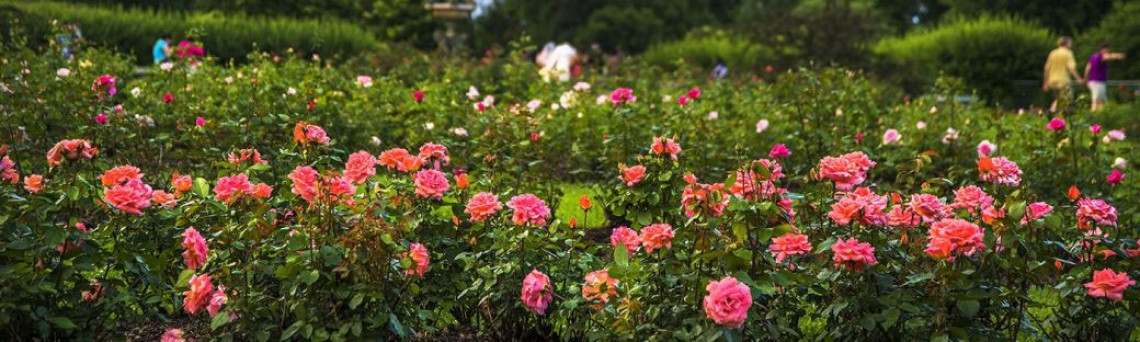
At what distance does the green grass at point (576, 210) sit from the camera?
5761 mm

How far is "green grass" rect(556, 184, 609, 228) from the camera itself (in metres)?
5.76

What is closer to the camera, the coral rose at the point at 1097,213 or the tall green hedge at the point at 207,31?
the coral rose at the point at 1097,213

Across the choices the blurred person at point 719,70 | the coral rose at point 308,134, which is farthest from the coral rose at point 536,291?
the blurred person at point 719,70

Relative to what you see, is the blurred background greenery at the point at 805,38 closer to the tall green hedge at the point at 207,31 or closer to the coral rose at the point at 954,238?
the tall green hedge at the point at 207,31

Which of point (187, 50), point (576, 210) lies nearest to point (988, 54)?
point (576, 210)

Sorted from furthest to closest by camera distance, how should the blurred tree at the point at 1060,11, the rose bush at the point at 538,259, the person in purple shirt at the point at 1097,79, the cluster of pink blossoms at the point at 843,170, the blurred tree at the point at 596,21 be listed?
the blurred tree at the point at 596,21, the blurred tree at the point at 1060,11, the person in purple shirt at the point at 1097,79, the cluster of pink blossoms at the point at 843,170, the rose bush at the point at 538,259

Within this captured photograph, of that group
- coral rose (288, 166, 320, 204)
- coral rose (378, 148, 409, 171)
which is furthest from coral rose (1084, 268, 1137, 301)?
coral rose (288, 166, 320, 204)

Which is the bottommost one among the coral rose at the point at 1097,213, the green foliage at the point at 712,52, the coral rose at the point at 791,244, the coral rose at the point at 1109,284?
the green foliage at the point at 712,52

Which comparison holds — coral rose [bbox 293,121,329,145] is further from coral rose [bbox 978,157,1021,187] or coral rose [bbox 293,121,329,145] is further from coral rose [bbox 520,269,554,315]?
coral rose [bbox 978,157,1021,187]

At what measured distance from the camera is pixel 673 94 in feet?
28.7

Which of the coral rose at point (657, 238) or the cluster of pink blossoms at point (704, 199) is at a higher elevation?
the cluster of pink blossoms at point (704, 199)

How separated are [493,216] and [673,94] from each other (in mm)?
5372

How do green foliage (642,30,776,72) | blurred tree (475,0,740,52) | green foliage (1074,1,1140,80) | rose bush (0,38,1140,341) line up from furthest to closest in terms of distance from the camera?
blurred tree (475,0,740,52) < green foliage (642,30,776,72) < green foliage (1074,1,1140,80) < rose bush (0,38,1140,341)

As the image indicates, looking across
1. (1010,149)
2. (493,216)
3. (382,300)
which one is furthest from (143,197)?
(1010,149)
